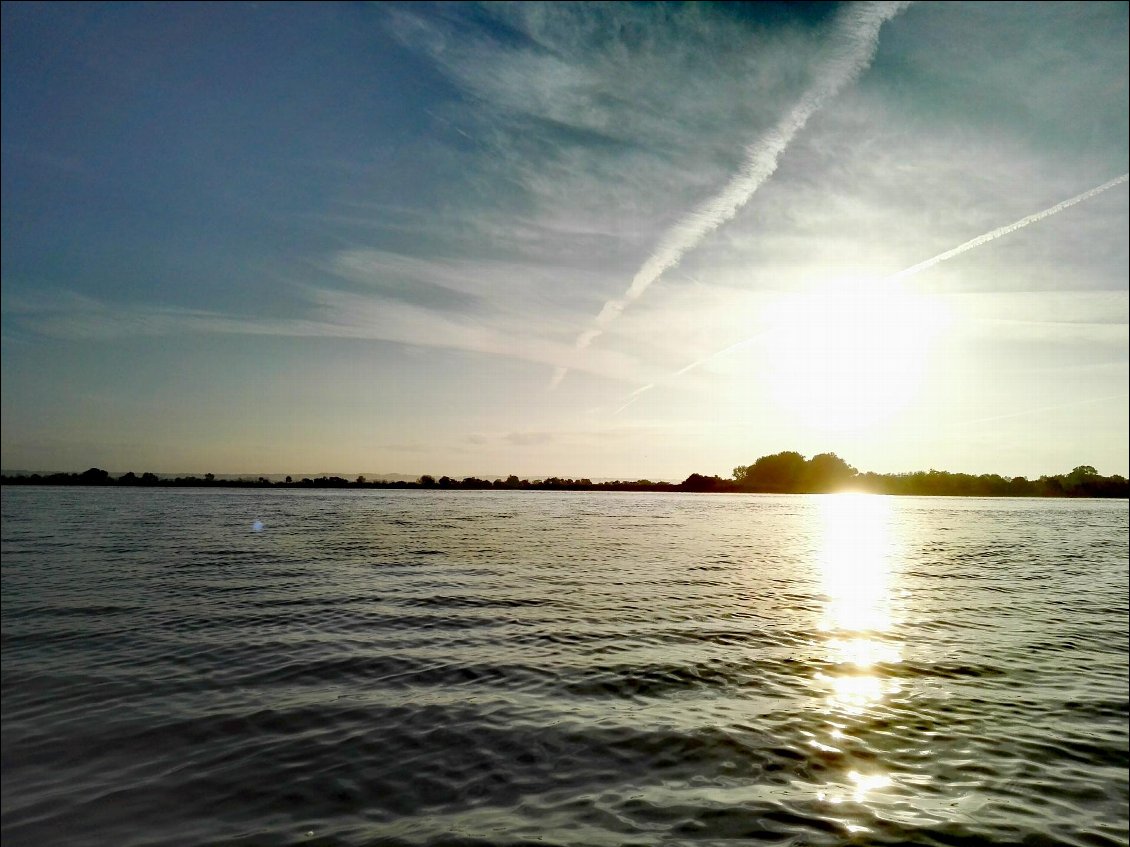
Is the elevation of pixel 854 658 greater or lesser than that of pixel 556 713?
lesser

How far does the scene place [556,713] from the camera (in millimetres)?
13398

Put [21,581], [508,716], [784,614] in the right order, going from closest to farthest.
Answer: [508,716] → [784,614] → [21,581]

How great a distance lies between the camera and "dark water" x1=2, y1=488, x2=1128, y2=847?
31.0 ft

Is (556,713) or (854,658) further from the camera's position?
(854,658)

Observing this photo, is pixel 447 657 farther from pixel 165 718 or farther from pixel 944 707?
pixel 944 707

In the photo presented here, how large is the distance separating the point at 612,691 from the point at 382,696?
5586 millimetres

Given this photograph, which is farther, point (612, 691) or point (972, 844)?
Result: point (612, 691)

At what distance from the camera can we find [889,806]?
9.84m

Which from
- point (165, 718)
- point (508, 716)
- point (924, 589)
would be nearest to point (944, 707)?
point (508, 716)

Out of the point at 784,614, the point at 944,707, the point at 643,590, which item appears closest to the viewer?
the point at 944,707

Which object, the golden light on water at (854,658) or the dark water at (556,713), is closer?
the dark water at (556,713)

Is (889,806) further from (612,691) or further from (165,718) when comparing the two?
(165,718)

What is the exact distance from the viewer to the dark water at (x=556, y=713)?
945 centimetres

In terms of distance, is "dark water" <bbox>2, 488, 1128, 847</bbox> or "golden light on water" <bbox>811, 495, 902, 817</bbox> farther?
"golden light on water" <bbox>811, 495, 902, 817</bbox>
